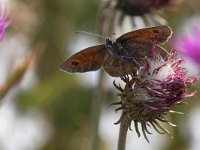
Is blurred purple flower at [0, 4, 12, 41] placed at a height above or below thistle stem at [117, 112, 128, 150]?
above

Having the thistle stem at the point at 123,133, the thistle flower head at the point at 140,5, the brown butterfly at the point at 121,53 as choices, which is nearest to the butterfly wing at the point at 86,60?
the brown butterfly at the point at 121,53

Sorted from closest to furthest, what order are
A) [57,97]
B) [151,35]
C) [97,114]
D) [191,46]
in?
[151,35] < [97,114] < [191,46] < [57,97]

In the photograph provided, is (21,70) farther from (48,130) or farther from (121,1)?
(48,130)

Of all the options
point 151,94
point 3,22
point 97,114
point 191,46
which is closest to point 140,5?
point 191,46

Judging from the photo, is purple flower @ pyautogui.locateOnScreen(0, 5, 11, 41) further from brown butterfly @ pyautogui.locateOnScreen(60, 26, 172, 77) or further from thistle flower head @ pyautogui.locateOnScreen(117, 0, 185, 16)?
thistle flower head @ pyautogui.locateOnScreen(117, 0, 185, 16)

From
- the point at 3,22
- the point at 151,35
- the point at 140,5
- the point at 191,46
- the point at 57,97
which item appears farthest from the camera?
the point at 57,97

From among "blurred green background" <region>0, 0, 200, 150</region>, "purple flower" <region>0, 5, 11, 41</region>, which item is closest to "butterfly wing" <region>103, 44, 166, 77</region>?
"purple flower" <region>0, 5, 11, 41</region>

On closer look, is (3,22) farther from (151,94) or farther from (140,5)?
(140,5)
